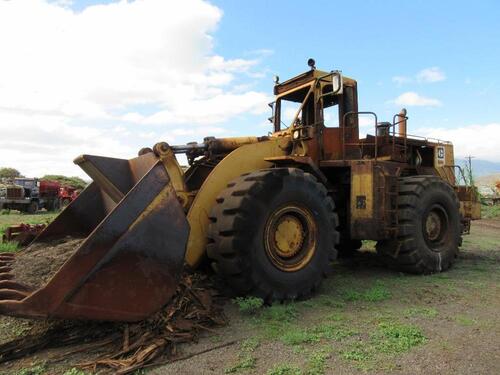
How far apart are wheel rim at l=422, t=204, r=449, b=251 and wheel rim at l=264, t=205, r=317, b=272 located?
244 cm

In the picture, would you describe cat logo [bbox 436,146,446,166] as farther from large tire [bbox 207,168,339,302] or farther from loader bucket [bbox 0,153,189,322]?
loader bucket [bbox 0,153,189,322]

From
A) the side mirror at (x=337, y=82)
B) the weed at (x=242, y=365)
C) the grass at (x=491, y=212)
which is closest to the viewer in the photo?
the weed at (x=242, y=365)

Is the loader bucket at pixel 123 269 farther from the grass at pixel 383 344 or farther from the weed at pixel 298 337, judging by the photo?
the grass at pixel 383 344

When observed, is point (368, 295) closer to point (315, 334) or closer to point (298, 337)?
point (315, 334)

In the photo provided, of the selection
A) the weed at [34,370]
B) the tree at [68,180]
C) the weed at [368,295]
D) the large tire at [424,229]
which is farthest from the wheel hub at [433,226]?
the tree at [68,180]

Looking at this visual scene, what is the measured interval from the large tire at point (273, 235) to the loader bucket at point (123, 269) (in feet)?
2.17

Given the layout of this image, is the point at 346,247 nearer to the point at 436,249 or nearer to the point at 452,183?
the point at 436,249

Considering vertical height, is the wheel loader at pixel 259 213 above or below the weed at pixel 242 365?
above

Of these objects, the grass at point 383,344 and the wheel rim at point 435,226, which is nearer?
the grass at point 383,344

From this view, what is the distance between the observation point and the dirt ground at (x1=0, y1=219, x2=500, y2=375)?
3.58 meters

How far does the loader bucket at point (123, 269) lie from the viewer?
141 inches

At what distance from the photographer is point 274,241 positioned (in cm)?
525

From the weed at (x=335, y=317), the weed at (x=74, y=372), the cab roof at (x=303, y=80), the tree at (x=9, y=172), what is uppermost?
the cab roof at (x=303, y=80)

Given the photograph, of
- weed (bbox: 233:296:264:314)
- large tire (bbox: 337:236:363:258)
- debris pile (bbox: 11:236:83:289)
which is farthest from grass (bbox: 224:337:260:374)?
large tire (bbox: 337:236:363:258)
